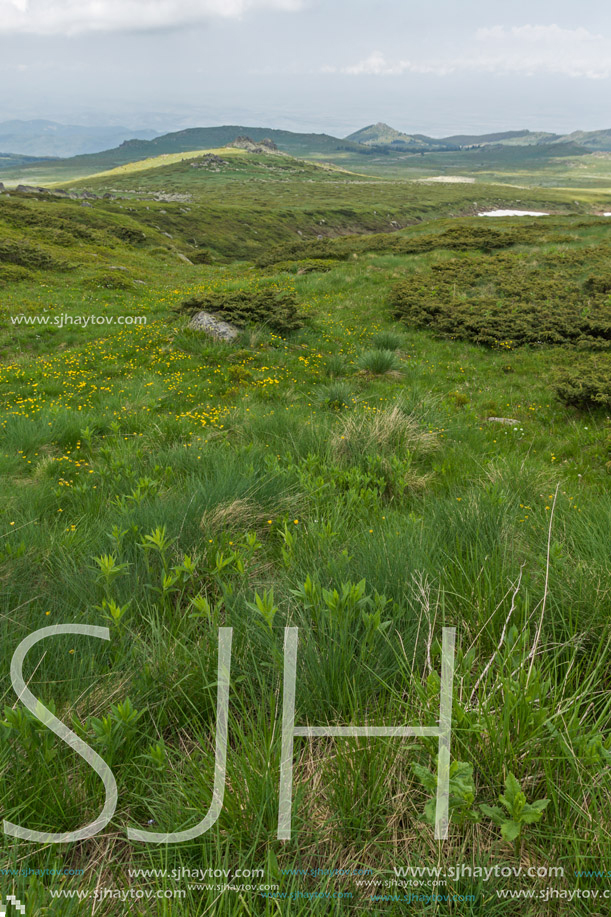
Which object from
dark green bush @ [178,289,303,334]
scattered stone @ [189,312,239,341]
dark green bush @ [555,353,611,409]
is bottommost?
dark green bush @ [555,353,611,409]

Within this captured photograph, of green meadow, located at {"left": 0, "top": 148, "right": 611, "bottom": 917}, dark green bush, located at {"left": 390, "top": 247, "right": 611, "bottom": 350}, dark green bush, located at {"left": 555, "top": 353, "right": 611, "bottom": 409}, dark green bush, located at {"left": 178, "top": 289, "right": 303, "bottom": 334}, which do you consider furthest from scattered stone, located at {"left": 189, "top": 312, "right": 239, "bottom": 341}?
dark green bush, located at {"left": 555, "top": 353, "right": 611, "bottom": 409}

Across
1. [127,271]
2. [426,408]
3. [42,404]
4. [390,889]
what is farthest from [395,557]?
[127,271]

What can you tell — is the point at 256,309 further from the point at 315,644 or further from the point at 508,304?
the point at 315,644

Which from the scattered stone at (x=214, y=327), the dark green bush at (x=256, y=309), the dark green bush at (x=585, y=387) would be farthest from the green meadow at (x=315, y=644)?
the dark green bush at (x=256, y=309)

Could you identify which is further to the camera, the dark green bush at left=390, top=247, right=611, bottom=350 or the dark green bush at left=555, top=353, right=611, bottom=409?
the dark green bush at left=390, top=247, right=611, bottom=350

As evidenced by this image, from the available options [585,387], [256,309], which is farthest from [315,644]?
[256,309]

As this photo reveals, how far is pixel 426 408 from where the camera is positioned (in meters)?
7.30

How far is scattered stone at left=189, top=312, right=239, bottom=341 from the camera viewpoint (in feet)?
41.3

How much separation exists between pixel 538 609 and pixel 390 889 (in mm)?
1523

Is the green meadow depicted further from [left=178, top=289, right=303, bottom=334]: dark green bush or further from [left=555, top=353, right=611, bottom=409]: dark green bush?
[left=178, top=289, right=303, bottom=334]: dark green bush

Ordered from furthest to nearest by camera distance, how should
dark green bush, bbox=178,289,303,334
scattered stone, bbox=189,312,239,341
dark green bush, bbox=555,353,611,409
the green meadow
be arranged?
dark green bush, bbox=178,289,303,334 → scattered stone, bbox=189,312,239,341 → dark green bush, bbox=555,353,611,409 → the green meadow

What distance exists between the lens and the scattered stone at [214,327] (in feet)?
41.3

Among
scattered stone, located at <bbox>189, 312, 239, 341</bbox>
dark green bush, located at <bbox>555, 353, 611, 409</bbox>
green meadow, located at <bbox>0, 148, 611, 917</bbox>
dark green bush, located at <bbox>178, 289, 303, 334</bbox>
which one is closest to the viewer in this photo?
green meadow, located at <bbox>0, 148, 611, 917</bbox>

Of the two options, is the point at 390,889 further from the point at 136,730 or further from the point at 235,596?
the point at 235,596
